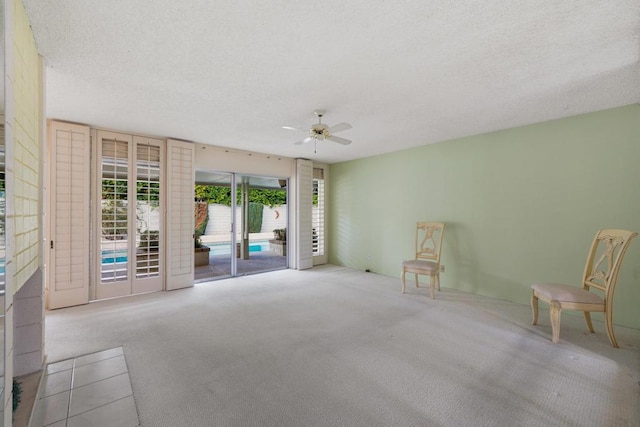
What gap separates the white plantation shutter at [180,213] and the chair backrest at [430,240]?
3796 millimetres

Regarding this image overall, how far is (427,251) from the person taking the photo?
4.46m

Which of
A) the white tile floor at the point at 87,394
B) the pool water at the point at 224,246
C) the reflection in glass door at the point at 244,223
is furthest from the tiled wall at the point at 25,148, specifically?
the pool water at the point at 224,246

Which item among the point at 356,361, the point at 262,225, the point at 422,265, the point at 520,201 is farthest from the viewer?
the point at 262,225

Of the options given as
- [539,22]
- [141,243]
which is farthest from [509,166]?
[141,243]

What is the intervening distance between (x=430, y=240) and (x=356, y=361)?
3.02m

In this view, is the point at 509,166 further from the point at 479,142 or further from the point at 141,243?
the point at 141,243

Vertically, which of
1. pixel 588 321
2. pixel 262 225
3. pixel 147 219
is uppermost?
pixel 147 219

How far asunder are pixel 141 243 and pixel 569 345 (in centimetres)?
535

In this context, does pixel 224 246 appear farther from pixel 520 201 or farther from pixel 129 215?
pixel 520 201

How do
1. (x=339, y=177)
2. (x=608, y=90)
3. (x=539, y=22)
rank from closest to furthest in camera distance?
(x=539, y=22)
(x=608, y=90)
(x=339, y=177)

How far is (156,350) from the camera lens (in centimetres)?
248

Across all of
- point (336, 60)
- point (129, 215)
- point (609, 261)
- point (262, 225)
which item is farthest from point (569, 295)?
point (262, 225)

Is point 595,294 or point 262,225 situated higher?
point 262,225

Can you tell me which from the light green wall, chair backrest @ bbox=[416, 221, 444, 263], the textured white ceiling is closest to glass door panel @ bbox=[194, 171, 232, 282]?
the textured white ceiling
